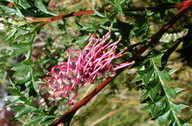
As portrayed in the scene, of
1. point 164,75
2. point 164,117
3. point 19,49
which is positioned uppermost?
point 19,49

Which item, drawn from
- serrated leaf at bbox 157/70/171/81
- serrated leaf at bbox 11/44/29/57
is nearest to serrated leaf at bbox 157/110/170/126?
serrated leaf at bbox 157/70/171/81

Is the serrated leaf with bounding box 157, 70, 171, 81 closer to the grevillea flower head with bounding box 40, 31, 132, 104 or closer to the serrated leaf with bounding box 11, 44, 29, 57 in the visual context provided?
the grevillea flower head with bounding box 40, 31, 132, 104

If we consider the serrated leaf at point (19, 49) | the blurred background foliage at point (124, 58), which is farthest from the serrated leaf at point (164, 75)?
the serrated leaf at point (19, 49)

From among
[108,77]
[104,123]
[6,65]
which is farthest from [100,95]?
[108,77]

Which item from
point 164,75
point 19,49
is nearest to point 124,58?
point 164,75

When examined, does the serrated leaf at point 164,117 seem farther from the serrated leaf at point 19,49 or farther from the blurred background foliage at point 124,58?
the serrated leaf at point 19,49

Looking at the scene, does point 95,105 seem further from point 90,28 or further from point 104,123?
point 90,28

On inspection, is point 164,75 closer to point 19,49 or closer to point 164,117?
point 164,117
